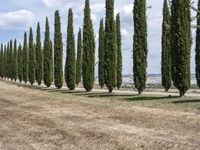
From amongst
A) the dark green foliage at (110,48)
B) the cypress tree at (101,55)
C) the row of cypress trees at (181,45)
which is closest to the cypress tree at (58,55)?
the cypress tree at (101,55)

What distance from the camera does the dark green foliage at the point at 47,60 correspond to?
5928 cm

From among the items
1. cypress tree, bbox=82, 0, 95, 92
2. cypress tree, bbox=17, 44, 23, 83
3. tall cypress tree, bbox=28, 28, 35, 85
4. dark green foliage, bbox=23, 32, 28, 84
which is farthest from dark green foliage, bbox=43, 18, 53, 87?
cypress tree, bbox=17, 44, 23, 83

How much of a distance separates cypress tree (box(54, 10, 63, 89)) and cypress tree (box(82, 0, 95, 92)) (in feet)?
32.1

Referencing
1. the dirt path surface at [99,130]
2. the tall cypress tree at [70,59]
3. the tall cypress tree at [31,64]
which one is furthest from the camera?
the tall cypress tree at [31,64]

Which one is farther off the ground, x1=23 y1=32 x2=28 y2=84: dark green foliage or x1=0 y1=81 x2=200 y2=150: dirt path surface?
x1=23 y1=32 x2=28 y2=84: dark green foliage

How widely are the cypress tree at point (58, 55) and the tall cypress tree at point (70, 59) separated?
3.78 m

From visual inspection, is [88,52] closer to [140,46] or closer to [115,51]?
[115,51]

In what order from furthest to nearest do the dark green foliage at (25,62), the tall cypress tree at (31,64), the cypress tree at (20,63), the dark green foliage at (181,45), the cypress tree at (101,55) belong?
1. the cypress tree at (20,63)
2. the dark green foliage at (25,62)
3. the tall cypress tree at (31,64)
4. the cypress tree at (101,55)
5. the dark green foliage at (181,45)

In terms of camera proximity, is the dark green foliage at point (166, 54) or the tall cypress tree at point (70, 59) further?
the tall cypress tree at point (70, 59)

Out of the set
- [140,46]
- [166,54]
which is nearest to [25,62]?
[166,54]

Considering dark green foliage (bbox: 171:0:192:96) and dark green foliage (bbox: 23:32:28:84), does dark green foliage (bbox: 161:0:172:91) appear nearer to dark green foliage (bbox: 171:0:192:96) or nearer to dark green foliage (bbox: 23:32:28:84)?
dark green foliage (bbox: 171:0:192:96)

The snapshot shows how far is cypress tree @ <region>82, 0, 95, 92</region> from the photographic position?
146 feet

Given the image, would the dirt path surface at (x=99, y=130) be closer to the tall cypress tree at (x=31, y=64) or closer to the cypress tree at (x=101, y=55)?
the cypress tree at (x=101, y=55)

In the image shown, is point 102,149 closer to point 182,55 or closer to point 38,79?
point 182,55
